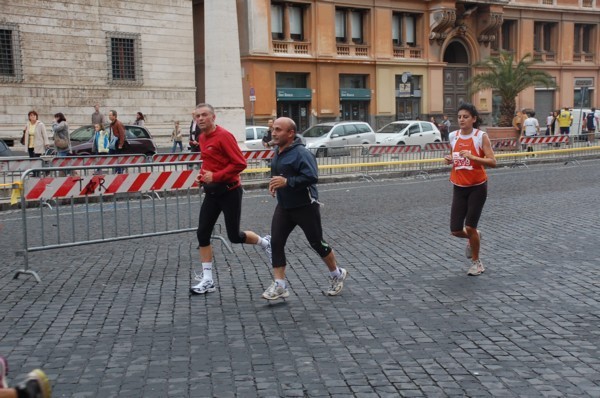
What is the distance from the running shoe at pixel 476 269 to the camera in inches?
317

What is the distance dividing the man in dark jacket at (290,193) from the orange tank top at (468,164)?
1865 mm

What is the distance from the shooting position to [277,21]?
41.3 metres

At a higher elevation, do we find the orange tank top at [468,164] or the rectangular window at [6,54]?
the rectangular window at [6,54]

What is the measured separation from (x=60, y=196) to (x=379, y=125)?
38125 mm

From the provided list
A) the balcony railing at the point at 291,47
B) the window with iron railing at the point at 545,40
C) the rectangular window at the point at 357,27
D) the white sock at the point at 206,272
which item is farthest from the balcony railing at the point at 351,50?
the white sock at the point at 206,272

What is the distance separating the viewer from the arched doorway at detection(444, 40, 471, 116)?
49.7m

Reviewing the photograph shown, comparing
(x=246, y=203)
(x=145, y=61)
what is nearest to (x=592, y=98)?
(x=145, y=61)

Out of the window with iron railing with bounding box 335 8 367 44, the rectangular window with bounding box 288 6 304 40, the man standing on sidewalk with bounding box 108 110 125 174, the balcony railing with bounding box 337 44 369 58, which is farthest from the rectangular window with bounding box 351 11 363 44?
the man standing on sidewalk with bounding box 108 110 125 174

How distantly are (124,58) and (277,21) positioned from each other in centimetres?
1043

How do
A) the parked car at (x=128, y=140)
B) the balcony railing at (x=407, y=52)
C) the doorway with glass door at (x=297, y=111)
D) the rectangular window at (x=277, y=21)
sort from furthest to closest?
1. the balcony railing at (x=407, y=52)
2. the doorway with glass door at (x=297, y=111)
3. the rectangular window at (x=277, y=21)
4. the parked car at (x=128, y=140)

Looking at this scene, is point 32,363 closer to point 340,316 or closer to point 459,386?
point 340,316

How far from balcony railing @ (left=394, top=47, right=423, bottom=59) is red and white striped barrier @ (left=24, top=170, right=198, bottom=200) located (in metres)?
38.3

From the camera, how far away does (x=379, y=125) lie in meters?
45.9

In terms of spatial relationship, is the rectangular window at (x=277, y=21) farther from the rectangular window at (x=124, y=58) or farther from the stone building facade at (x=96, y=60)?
the rectangular window at (x=124, y=58)
